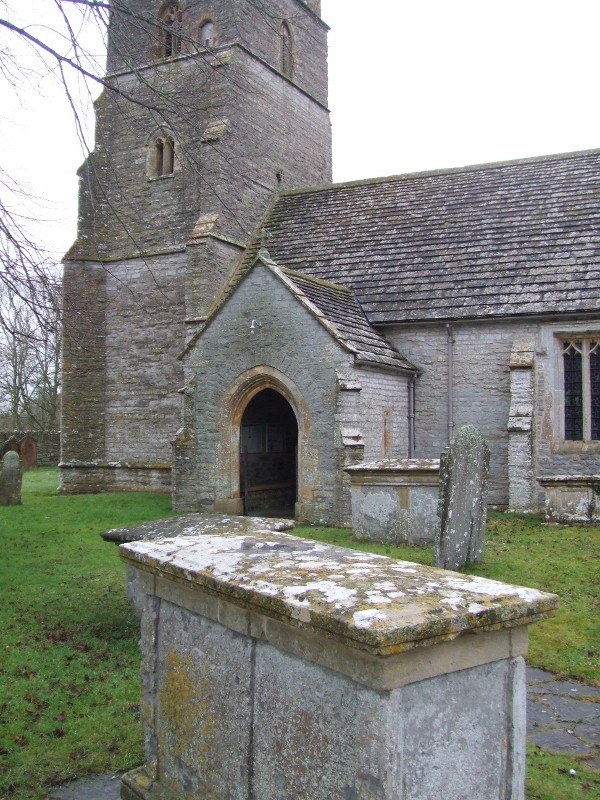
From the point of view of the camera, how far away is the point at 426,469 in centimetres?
1099

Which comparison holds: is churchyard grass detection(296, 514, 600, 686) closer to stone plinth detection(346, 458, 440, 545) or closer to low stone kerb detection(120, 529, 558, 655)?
stone plinth detection(346, 458, 440, 545)

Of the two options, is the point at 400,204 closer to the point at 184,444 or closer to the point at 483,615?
the point at 184,444

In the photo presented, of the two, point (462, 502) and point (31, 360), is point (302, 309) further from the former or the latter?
point (31, 360)

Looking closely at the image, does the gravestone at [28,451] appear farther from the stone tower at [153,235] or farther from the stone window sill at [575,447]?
the stone window sill at [575,447]

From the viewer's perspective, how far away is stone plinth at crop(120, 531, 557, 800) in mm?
2561

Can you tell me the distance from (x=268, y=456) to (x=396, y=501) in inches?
293

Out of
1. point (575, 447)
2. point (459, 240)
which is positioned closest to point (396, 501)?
point (575, 447)

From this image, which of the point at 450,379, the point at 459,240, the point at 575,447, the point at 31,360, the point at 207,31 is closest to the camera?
the point at 575,447

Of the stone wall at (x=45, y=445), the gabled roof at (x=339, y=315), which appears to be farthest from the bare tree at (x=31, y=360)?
the gabled roof at (x=339, y=315)

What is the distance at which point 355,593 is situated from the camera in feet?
9.22

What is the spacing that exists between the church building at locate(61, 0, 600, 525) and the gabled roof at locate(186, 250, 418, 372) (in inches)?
2.8

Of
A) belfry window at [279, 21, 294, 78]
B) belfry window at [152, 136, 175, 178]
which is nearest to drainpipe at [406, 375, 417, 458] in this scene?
belfry window at [152, 136, 175, 178]

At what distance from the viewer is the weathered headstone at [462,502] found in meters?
9.03

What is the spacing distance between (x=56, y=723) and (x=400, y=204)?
57.2 feet
